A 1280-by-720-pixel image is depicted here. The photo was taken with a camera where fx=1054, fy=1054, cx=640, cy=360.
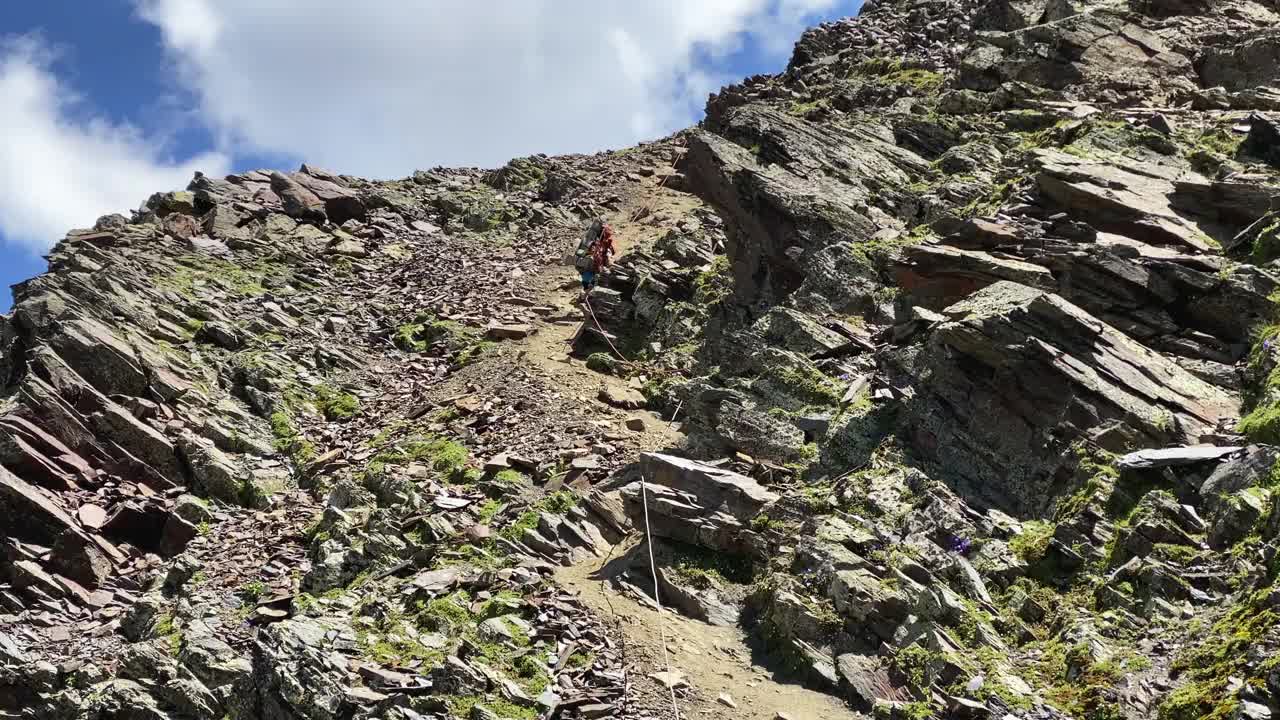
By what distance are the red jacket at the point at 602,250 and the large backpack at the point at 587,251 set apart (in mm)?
127

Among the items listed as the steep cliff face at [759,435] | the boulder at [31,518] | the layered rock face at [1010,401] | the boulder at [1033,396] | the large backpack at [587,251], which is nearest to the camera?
the layered rock face at [1010,401]

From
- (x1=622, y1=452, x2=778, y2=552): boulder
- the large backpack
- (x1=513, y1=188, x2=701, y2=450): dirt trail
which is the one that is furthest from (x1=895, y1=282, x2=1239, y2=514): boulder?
→ the large backpack

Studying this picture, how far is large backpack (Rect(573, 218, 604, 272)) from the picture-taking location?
97.3 feet

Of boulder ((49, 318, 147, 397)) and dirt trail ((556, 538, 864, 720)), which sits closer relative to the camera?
dirt trail ((556, 538, 864, 720))

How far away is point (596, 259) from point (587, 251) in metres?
A: 1.40

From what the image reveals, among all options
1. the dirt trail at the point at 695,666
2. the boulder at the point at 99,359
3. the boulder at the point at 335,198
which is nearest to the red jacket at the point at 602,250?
the boulder at the point at 99,359

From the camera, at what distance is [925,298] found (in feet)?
64.7

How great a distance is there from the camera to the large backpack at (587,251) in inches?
1168

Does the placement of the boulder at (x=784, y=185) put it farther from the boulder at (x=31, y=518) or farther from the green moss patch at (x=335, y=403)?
the boulder at (x=31, y=518)

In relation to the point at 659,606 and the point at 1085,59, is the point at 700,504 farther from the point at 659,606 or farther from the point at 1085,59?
the point at 1085,59

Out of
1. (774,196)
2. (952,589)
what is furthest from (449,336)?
(952,589)

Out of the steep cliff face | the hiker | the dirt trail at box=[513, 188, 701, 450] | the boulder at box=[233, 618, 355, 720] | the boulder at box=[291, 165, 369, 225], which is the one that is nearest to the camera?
the steep cliff face

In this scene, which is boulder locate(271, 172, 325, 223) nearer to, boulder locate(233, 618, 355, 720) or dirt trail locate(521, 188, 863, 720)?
dirt trail locate(521, 188, 863, 720)

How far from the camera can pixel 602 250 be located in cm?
2955
